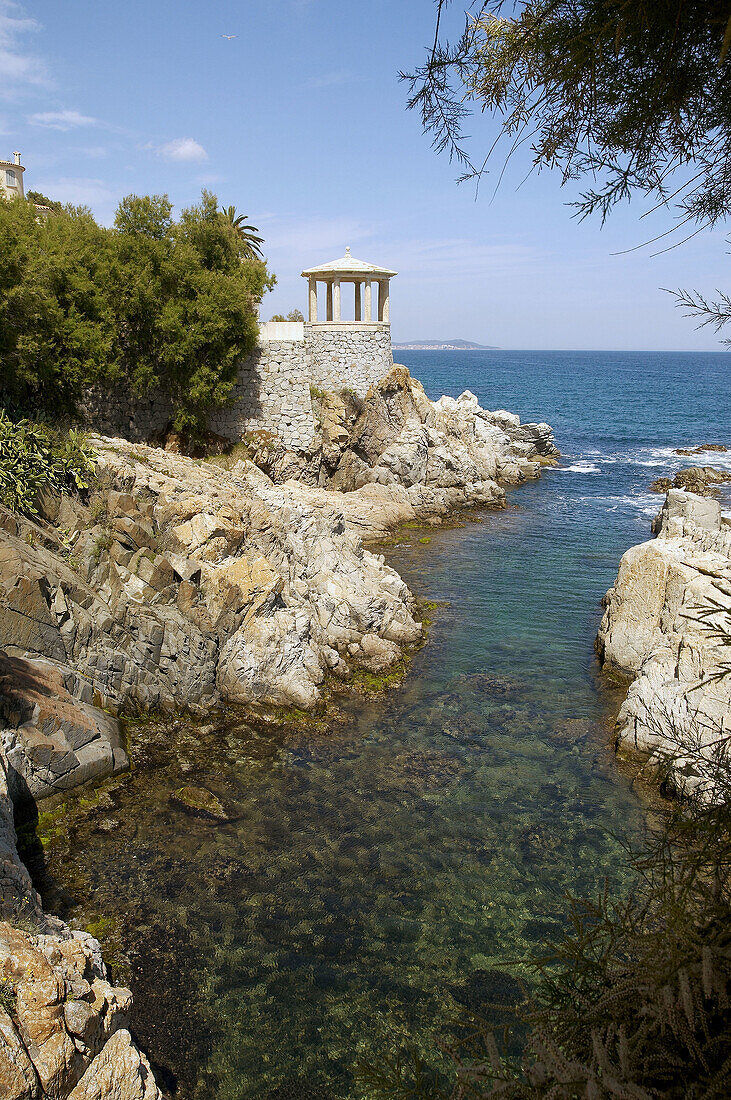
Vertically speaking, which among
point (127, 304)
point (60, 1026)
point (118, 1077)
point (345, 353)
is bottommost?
point (118, 1077)

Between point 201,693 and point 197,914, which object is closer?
point 197,914

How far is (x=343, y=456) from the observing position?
32781 mm

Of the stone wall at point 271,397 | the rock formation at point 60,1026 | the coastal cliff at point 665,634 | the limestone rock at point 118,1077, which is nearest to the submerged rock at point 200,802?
the rock formation at point 60,1026

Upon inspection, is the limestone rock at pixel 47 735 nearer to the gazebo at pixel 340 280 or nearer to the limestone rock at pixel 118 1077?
the limestone rock at pixel 118 1077

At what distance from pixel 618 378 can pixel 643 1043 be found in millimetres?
146554

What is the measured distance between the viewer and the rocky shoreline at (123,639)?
653cm

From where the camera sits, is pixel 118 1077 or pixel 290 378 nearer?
pixel 118 1077

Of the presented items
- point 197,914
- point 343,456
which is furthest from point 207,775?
point 343,456

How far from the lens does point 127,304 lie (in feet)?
82.7

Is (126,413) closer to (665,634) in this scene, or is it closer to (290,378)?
(290,378)

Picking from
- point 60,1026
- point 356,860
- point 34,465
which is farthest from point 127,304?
point 60,1026

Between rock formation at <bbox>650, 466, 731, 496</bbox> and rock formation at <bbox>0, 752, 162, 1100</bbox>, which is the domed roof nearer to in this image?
rock formation at <bbox>650, 466, 731, 496</bbox>

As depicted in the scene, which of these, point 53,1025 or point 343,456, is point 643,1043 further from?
point 343,456

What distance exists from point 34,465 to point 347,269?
63.7ft
